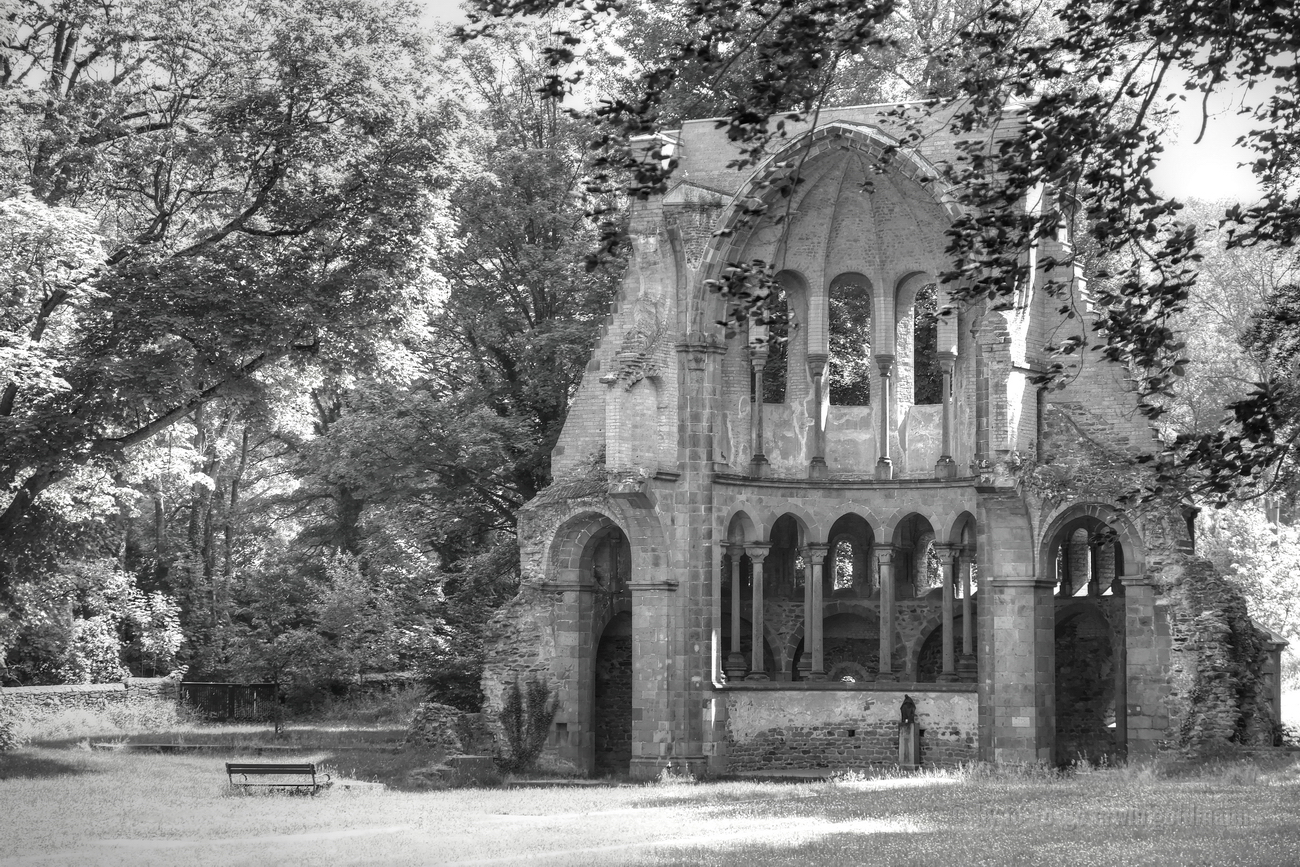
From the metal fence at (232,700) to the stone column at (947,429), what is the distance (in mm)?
17072

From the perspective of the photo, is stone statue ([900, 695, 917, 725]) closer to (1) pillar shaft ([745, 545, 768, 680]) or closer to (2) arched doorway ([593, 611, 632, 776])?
(1) pillar shaft ([745, 545, 768, 680])

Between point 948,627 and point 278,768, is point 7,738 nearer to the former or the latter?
point 278,768

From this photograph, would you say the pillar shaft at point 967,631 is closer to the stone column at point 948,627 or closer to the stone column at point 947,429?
the stone column at point 948,627

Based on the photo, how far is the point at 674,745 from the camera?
26625 millimetres

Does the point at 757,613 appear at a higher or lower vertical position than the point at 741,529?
lower

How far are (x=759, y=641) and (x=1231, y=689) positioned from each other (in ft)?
25.5

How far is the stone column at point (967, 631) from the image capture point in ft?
89.3

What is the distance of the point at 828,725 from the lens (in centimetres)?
2708

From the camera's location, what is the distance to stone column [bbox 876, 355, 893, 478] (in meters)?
28.1

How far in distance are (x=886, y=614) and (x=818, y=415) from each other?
3.62 meters

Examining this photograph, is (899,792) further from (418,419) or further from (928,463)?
(418,419)

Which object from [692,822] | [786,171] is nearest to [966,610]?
[786,171]

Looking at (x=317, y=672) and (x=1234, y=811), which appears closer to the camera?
(x=1234, y=811)

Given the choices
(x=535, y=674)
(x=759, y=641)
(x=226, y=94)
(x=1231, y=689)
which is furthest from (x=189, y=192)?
(x=1231, y=689)
